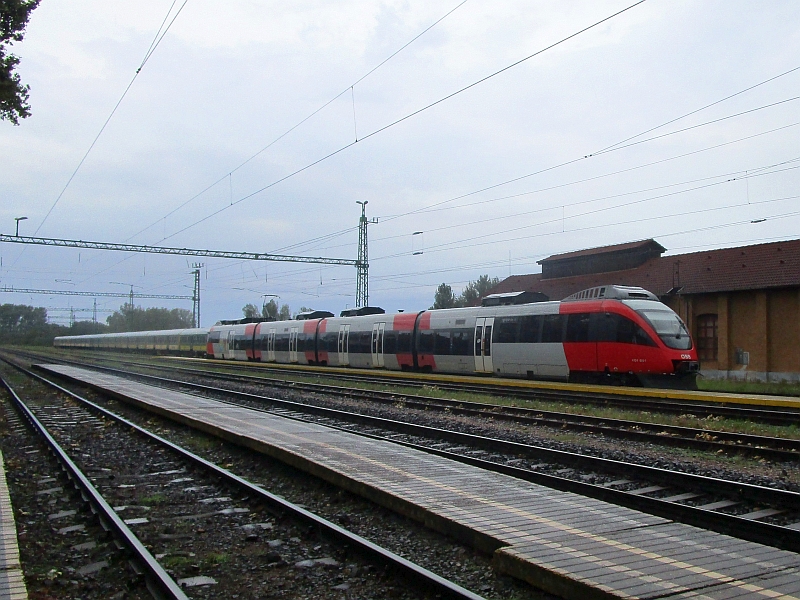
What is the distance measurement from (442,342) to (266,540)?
73.7ft

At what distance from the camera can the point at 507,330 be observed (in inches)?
996

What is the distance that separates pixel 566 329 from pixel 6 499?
58.7 feet

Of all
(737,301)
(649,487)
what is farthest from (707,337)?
(649,487)

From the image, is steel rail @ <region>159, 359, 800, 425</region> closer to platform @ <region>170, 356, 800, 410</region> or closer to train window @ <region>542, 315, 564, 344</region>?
platform @ <region>170, 356, 800, 410</region>

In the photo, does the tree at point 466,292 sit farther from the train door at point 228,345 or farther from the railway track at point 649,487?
the railway track at point 649,487

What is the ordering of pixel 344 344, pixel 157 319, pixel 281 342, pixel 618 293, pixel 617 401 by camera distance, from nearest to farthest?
1. pixel 617 401
2. pixel 618 293
3. pixel 344 344
4. pixel 281 342
5. pixel 157 319

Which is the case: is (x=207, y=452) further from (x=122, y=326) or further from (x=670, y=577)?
(x=122, y=326)

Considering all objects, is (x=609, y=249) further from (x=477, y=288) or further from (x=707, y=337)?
(x=477, y=288)

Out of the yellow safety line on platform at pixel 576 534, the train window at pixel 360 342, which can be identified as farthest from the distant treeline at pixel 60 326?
the yellow safety line on platform at pixel 576 534

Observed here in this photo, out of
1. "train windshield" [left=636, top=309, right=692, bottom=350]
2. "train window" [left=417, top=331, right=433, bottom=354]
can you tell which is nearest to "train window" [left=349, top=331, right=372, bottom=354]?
"train window" [left=417, top=331, right=433, bottom=354]

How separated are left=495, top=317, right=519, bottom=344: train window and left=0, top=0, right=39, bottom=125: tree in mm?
15752

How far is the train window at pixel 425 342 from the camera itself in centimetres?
2947

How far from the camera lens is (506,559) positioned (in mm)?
5145

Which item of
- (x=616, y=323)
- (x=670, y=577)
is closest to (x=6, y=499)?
(x=670, y=577)
